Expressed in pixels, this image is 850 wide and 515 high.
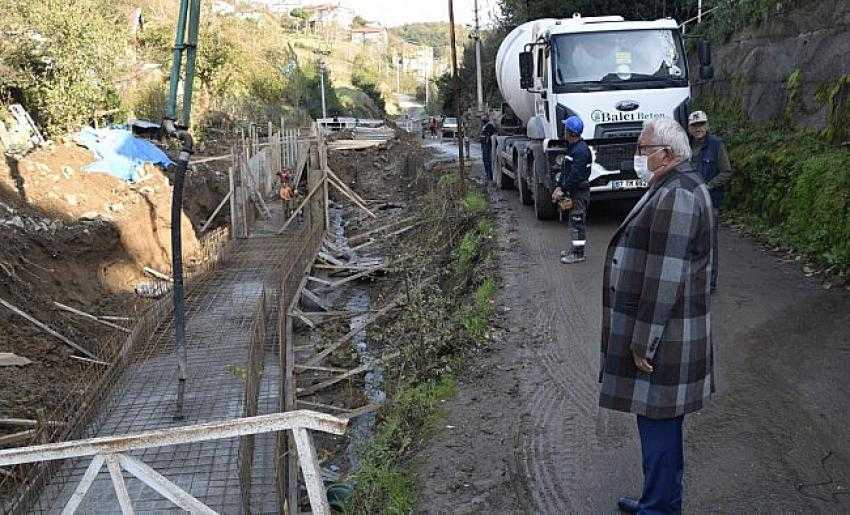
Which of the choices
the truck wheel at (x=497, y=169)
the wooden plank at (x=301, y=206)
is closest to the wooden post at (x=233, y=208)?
the wooden plank at (x=301, y=206)

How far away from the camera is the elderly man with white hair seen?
3195 millimetres

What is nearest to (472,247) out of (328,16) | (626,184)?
(626,184)

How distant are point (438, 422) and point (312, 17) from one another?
10745cm

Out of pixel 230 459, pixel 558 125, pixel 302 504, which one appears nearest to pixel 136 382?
pixel 230 459

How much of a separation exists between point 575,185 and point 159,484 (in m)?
6.31

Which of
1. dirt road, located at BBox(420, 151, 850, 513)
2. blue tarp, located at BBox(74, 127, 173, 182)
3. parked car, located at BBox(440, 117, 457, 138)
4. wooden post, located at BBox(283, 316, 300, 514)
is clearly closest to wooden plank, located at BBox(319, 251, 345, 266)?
wooden post, located at BBox(283, 316, 300, 514)

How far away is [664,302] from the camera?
3186 millimetres

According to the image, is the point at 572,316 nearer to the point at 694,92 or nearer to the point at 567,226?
the point at 567,226

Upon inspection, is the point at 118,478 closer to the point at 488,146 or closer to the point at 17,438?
the point at 17,438

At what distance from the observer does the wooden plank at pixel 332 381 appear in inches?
366

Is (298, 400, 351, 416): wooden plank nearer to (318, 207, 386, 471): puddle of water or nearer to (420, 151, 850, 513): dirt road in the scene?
(318, 207, 386, 471): puddle of water

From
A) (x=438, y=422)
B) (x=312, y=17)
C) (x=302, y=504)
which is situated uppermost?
(x=312, y=17)

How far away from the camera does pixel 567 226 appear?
37.9 feet

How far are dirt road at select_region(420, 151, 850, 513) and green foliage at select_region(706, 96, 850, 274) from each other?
70cm
